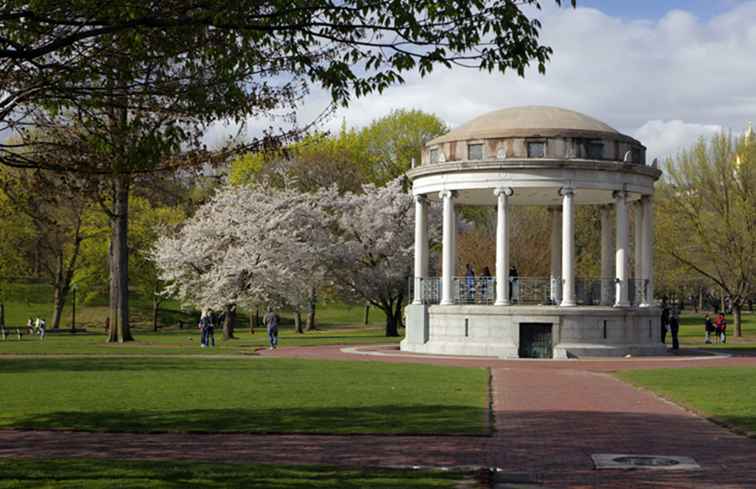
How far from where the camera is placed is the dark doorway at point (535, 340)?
4184cm

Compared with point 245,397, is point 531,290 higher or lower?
higher


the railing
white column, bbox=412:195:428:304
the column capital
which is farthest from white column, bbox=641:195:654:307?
white column, bbox=412:195:428:304

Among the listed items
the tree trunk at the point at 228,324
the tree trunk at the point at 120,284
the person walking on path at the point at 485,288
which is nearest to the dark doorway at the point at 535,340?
the person walking on path at the point at 485,288

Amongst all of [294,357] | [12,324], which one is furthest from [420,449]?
[12,324]

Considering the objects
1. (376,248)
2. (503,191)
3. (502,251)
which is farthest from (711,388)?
(376,248)

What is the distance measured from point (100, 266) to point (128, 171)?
66.1 meters

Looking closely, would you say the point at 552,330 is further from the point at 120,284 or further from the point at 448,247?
the point at 120,284

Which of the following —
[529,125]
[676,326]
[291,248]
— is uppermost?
[529,125]

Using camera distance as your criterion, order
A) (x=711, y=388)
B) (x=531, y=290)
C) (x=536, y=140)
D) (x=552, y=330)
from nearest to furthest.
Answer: (x=711, y=388), (x=552, y=330), (x=536, y=140), (x=531, y=290)

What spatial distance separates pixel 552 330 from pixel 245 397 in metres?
21.1

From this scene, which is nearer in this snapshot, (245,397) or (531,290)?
(245,397)

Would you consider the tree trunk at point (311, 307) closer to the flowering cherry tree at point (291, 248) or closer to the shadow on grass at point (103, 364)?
the flowering cherry tree at point (291, 248)

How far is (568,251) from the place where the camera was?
42.9 m

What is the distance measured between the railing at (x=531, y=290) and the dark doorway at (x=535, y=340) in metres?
2.29
